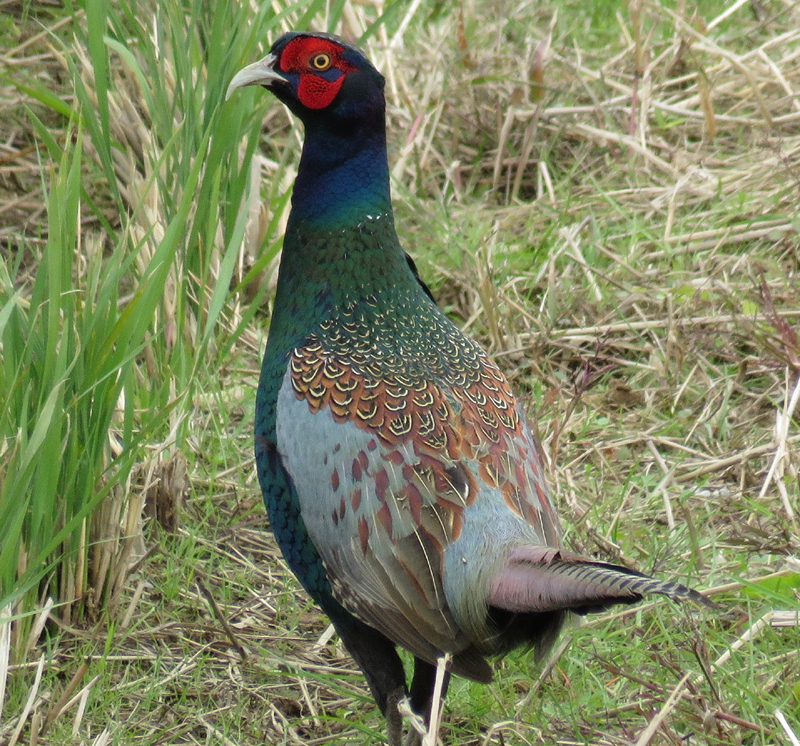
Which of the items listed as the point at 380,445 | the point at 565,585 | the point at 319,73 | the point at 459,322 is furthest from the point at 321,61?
the point at 459,322

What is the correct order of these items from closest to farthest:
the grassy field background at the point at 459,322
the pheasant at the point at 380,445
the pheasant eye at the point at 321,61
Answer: the pheasant at the point at 380,445, the grassy field background at the point at 459,322, the pheasant eye at the point at 321,61

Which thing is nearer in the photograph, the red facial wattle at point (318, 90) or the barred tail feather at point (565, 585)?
the barred tail feather at point (565, 585)

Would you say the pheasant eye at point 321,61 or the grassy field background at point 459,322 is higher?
the pheasant eye at point 321,61

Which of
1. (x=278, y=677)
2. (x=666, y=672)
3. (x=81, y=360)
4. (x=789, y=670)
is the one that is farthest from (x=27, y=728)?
(x=789, y=670)

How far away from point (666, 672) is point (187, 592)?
1245 mm

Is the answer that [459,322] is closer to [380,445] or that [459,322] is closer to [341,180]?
[341,180]

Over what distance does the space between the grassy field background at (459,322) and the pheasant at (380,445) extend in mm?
280

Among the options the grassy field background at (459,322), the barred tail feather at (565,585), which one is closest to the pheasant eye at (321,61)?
the grassy field background at (459,322)

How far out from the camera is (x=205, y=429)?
371 centimetres

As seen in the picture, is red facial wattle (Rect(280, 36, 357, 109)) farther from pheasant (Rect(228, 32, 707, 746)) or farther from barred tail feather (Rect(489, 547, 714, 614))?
barred tail feather (Rect(489, 547, 714, 614))

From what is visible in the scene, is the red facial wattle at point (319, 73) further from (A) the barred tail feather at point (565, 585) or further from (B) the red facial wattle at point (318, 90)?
(A) the barred tail feather at point (565, 585)

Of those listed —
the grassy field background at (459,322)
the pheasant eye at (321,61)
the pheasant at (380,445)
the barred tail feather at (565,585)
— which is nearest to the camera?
the barred tail feather at (565,585)

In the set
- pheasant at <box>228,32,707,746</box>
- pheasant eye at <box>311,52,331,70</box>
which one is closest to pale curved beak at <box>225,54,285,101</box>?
pheasant at <box>228,32,707,746</box>

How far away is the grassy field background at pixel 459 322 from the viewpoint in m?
2.68
